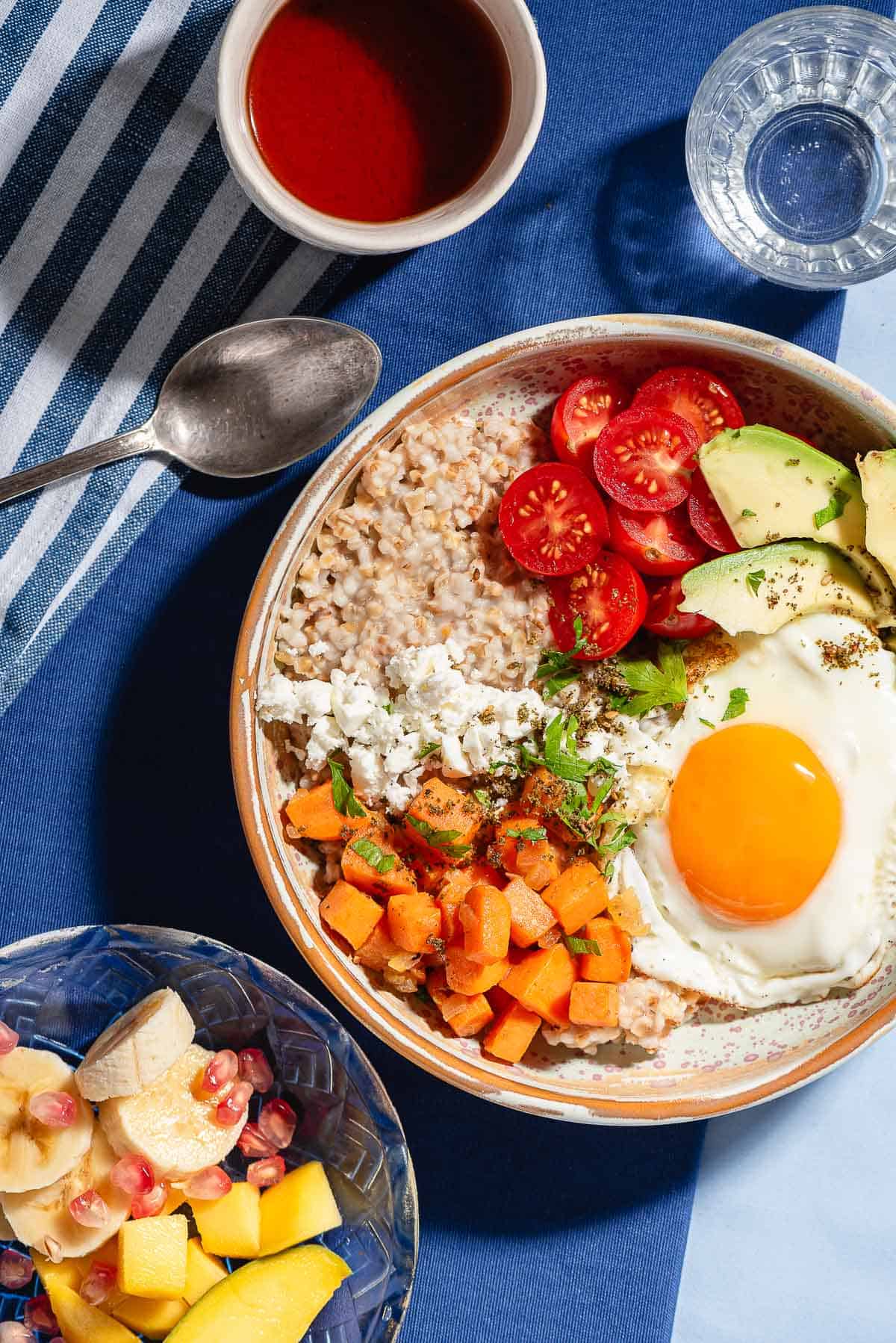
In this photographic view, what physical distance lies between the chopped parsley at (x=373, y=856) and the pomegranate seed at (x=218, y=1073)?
0.47m

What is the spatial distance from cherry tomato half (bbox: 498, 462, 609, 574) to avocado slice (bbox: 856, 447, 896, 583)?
484mm

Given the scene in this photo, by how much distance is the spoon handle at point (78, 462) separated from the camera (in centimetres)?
227

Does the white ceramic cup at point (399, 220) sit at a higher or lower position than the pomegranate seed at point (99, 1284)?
higher

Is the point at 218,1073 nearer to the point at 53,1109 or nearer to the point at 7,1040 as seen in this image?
the point at 53,1109

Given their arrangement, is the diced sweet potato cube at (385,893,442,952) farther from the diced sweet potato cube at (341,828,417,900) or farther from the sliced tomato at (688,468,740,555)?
the sliced tomato at (688,468,740,555)

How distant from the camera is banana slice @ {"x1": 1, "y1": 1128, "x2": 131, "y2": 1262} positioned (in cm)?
212

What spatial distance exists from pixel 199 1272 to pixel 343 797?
954 mm

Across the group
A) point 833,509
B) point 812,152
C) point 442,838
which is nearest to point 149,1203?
point 442,838

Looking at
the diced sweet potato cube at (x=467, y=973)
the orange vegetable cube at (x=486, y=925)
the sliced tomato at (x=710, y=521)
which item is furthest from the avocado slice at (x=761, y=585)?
the diced sweet potato cube at (x=467, y=973)

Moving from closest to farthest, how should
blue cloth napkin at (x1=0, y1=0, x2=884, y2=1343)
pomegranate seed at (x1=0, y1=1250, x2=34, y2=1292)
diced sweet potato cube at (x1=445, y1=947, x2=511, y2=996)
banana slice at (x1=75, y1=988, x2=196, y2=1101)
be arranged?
banana slice at (x1=75, y1=988, x2=196, y2=1101) → diced sweet potato cube at (x1=445, y1=947, x2=511, y2=996) → pomegranate seed at (x1=0, y1=1250, x2=34, y2=1292) → blue cloth napkin at (x1=0, y1=0, x2=884, y2=1343)

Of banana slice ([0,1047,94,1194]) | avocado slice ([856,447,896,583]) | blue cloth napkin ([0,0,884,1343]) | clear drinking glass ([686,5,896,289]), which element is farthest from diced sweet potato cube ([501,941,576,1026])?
clear drinking glass ([686,5,896,289])

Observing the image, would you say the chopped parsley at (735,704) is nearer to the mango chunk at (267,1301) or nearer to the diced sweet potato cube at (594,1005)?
the diced sweet potato cube at (594,1005)

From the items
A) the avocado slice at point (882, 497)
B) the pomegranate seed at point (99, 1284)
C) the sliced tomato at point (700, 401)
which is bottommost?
the pomegranate seed at point (99, 1284)

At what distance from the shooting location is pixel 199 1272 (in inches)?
87.4
